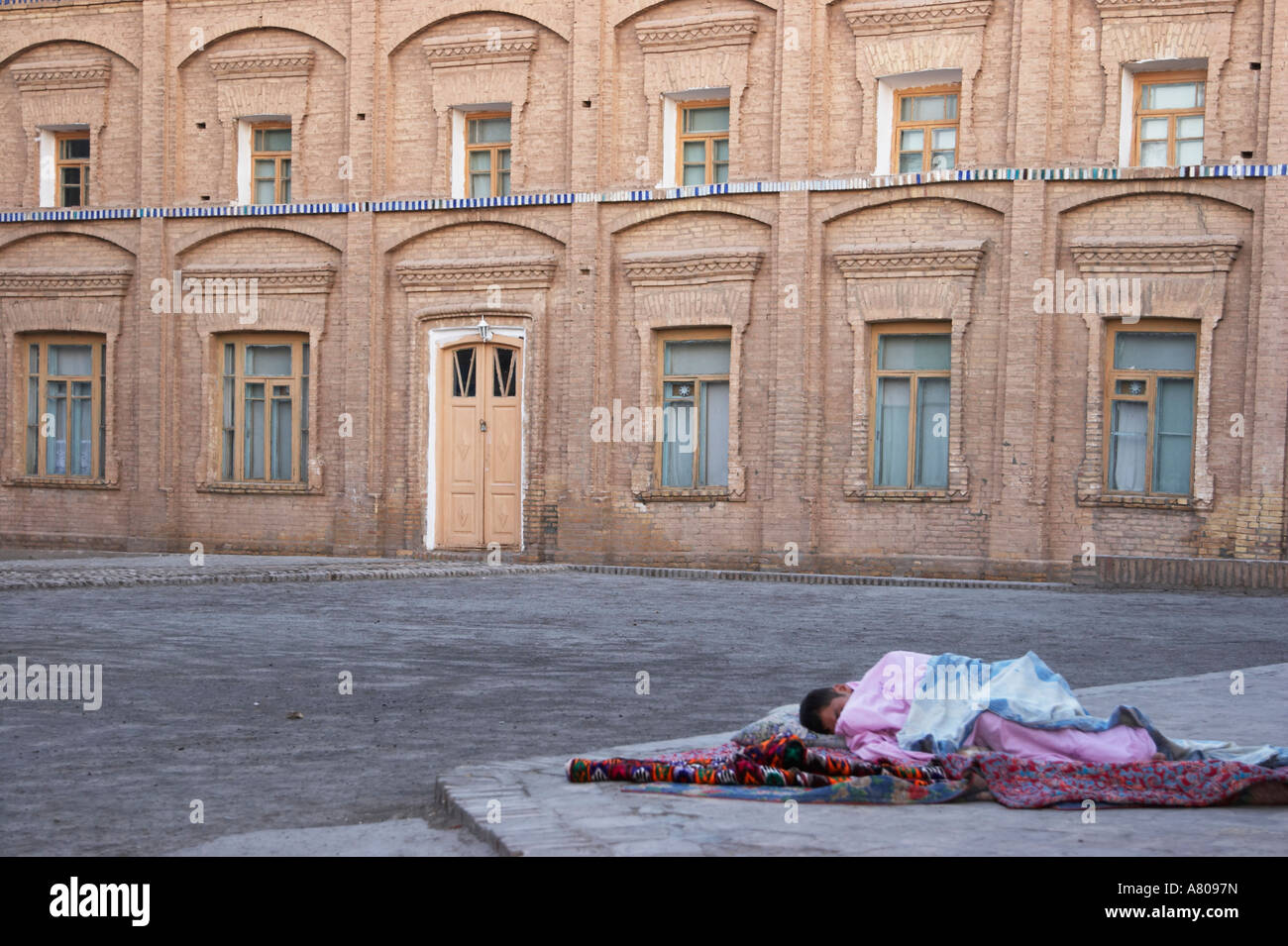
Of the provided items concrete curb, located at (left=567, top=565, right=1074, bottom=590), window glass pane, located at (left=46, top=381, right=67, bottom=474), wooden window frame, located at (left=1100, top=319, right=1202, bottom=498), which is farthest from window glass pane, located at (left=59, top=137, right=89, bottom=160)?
wooden window frame, located at (left=1100, top=319, right=1202, bottom=498)

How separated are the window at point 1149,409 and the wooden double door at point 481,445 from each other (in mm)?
8256

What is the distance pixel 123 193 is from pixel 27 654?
1544 cm

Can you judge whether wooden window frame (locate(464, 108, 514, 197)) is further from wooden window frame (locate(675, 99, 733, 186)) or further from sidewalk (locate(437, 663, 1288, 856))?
sidewalk (locate(437, 663, 1288, 856))

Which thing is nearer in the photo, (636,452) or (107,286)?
(636,452)

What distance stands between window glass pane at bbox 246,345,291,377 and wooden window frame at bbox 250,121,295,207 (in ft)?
7.25

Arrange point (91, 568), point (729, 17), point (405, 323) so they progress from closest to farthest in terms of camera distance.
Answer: point (91, 568) → point (729, 17) → point (405, 323)

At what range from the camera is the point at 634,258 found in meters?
22.7

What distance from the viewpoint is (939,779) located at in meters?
6.00

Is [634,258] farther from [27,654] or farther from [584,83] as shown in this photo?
[27,654]

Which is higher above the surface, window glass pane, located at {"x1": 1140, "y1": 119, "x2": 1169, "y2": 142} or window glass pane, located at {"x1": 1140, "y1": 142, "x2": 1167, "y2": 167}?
window glass pane, located at {"x1": 1140, "y1": 119, "x2": 1169, "y2": 142}

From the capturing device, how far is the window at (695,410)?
22641mm

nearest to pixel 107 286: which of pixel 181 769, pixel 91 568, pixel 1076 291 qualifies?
pixel 91 568

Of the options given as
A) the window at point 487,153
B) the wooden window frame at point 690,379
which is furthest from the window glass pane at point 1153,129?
the window at point 487,153

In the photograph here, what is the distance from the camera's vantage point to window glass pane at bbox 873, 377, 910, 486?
21.8m
